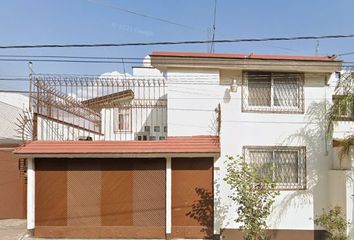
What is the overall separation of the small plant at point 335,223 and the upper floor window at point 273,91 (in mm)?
3027

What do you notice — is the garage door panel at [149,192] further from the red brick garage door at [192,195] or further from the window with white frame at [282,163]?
the window with white frame at [282,163]

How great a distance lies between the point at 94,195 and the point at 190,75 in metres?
4.34

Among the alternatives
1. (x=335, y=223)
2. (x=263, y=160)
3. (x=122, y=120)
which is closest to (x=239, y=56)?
(x=263, y=160)

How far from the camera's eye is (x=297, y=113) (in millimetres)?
10992

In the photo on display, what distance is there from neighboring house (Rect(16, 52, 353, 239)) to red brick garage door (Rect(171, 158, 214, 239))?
28 mm

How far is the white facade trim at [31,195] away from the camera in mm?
10445

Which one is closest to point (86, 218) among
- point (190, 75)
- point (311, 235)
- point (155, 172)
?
point (155, 172)

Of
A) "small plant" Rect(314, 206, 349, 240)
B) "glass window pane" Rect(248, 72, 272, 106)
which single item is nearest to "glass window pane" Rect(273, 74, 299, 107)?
"glass window pane" Rect(248, 72, 272, 106)

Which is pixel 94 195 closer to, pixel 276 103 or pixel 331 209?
pixel 276 103

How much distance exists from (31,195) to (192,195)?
14.6 ft

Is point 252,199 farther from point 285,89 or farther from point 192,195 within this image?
point 285,89

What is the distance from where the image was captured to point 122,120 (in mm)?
12945

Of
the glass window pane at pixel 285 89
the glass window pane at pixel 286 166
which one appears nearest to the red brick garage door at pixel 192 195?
the glass window pane at pixel 286 166

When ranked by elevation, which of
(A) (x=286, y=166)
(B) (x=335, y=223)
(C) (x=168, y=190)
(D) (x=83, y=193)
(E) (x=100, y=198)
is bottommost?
(B) (x=335, y=223)
